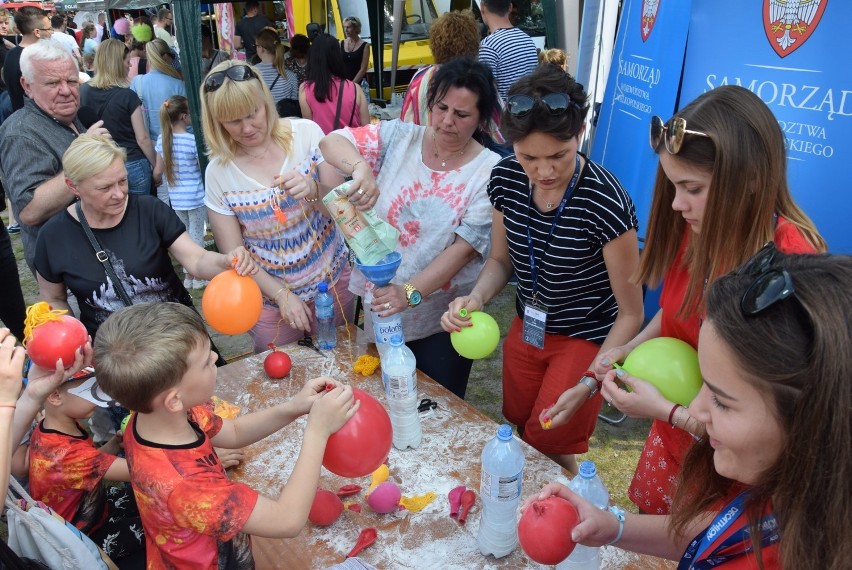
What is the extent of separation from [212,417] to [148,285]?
1.07 m

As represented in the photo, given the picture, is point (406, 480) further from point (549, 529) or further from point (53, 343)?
point (53, 343)

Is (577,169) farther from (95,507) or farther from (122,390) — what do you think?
(95,507)

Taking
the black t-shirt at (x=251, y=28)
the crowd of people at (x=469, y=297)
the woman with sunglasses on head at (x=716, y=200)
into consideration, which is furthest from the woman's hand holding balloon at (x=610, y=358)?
the black t-shirt at (x=251, y=28)

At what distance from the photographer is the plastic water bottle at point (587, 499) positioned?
1.62 meters

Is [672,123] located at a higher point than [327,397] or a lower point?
higher

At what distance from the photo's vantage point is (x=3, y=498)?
1.53 metres

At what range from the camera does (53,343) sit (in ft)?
5.88

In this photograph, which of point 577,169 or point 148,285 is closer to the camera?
point 577,169

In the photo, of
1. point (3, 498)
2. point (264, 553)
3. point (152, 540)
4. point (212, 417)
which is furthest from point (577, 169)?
point (3, 498)

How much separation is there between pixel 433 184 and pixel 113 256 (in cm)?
144

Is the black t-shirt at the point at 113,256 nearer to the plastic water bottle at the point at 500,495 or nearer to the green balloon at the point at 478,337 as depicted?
the green balloon at the point at 478,337

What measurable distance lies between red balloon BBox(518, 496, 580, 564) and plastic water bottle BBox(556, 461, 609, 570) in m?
0.16

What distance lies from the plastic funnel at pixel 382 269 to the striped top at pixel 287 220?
1.89 ft

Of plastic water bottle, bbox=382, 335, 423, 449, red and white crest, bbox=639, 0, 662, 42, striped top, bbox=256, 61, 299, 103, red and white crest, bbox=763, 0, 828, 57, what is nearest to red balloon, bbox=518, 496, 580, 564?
plastic water bottle, bbox=382, 335, 423, 449
